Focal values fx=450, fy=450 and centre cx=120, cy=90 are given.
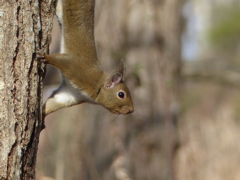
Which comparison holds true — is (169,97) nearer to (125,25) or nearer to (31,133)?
(125,25)

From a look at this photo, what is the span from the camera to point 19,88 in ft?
7.66

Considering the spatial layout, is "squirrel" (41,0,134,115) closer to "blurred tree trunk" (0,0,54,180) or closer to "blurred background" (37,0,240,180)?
"blurred tree trunk" (0,0,54,180)

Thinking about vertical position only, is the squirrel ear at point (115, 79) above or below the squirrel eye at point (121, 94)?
above

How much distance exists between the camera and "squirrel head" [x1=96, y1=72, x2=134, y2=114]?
12.2ft

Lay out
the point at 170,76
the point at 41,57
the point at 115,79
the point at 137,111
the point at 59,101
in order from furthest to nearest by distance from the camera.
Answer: the point at 170,76 < the point at 137,111 < the point at 115,79 < the point at 59,101 < the point at 41,57

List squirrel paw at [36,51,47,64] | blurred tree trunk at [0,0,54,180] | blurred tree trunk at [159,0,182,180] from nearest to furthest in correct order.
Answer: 1. blurred tree trunk at [0,0,54,180]
2. squirrel paw at [36,51,47,64]
3. blurred tree trunk at [159,0,182,180]

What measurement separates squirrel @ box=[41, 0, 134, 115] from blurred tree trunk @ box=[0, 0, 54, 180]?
0.54m

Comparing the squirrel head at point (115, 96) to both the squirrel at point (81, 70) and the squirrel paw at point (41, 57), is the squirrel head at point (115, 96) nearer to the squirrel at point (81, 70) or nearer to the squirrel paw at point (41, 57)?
the squirrel at point (81, 70)

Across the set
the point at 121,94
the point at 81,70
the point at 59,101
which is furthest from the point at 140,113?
the point at 59,101

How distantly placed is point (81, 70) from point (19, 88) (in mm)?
1132

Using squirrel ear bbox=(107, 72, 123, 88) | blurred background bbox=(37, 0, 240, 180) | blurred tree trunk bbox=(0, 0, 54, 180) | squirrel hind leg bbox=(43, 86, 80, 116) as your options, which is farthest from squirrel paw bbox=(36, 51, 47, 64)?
blurred background bbox=(37, 0, 240, 180)

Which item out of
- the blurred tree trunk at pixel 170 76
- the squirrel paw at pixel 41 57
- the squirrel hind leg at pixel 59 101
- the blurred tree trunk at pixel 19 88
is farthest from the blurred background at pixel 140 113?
the blurred tree trunk at pixel 19 88

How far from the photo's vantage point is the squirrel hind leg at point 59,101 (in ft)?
10.4

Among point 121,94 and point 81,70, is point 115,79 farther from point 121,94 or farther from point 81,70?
point 81,70
